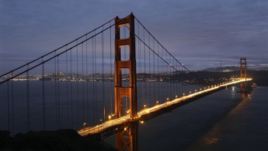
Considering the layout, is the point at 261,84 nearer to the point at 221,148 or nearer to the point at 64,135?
the point at 221,148

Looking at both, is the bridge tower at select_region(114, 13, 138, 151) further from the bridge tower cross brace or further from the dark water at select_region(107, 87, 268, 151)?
the dark water at select_region(107, 87, 268, 151)

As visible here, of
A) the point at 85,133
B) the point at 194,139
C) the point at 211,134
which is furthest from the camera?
the point at 211,134

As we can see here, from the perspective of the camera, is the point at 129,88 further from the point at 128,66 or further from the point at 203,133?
the point at 203,133

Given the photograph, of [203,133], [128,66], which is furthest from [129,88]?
[203,133]

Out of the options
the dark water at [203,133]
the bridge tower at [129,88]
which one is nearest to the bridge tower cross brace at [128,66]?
the bridge tower at [129,88]

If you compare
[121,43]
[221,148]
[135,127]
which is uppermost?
[121,43]

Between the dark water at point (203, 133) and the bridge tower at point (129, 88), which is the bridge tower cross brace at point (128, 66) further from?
the dark water at point (203, 133)

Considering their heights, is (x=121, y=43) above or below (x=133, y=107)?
above

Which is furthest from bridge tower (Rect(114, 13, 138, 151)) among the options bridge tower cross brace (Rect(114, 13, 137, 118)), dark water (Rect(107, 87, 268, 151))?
dark water (Rect(107, 87, 268, 151))

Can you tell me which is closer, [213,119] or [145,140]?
[145,140]

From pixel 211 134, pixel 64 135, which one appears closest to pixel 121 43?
pixel 64 135

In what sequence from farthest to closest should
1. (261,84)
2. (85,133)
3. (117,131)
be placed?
(261,84), (117,131), (85,133)
